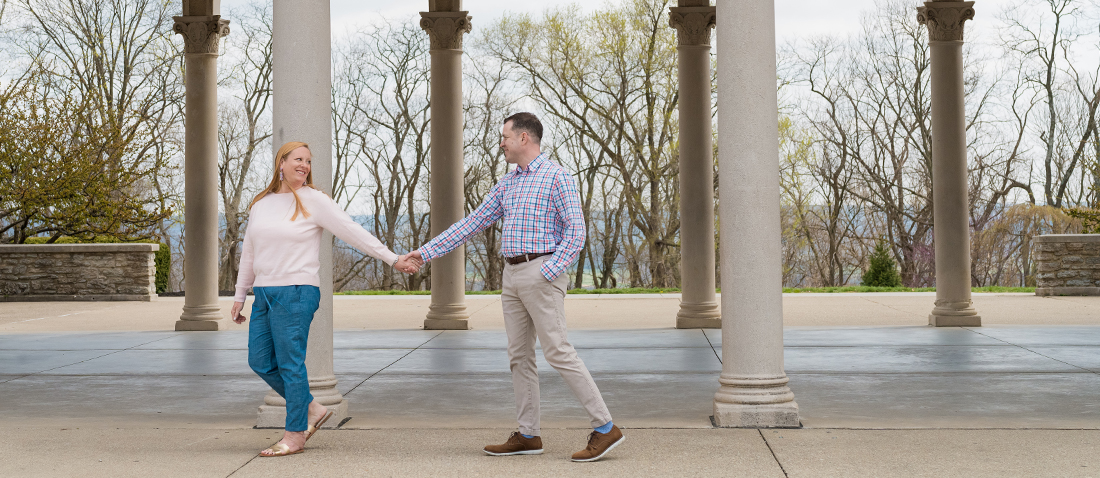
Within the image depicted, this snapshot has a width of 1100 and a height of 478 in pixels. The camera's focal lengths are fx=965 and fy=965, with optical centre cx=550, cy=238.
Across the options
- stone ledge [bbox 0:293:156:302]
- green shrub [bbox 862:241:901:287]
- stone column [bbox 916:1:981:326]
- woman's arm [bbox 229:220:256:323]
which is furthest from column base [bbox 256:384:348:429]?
green shrub [bbox 862:241:901:287]

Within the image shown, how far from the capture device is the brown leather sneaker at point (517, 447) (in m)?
5.62

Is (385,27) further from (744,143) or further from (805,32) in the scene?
(744,143)

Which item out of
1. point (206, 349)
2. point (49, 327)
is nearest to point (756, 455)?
point (206, 349)

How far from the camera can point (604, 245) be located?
1497 inches

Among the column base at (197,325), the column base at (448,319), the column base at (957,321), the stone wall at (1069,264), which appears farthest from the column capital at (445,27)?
the stone wall at (1069,264)

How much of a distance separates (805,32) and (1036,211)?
10.7m

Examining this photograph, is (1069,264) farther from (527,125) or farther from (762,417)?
(527,125)

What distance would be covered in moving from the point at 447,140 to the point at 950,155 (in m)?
7.27

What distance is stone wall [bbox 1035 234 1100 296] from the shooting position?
20469 mm

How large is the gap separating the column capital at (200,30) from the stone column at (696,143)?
6982mm

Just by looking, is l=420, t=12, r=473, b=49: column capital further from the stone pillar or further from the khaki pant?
the khaki pant

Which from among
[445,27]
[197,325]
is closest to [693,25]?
[445,27]

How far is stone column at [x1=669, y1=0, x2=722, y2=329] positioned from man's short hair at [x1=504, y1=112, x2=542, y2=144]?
8467 millimetres

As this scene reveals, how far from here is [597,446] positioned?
5.40 metres
